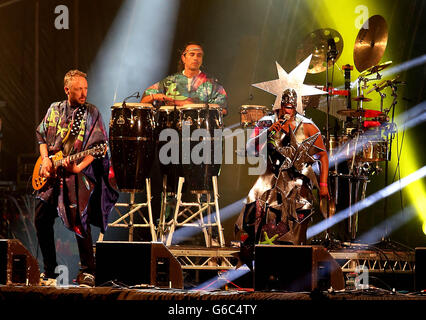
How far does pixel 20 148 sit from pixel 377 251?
16.7 feet

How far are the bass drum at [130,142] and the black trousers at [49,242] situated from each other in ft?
4.38

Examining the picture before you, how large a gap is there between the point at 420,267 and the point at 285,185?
182cm

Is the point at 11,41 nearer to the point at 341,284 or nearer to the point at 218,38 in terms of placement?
the point at 218,38

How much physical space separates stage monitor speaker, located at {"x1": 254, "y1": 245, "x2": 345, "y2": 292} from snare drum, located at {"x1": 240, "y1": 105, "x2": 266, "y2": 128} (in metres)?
3.57

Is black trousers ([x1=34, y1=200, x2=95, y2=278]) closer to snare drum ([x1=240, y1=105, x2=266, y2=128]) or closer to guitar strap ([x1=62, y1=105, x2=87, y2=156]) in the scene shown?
guitar strap ([x1=62, y1=105, x2=87, y2=156])

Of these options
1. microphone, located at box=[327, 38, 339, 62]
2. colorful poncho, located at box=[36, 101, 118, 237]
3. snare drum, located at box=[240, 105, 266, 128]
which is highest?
microphone, located at box=[327, 38, 339, 62]

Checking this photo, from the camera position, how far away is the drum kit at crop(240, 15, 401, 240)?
7.75 m

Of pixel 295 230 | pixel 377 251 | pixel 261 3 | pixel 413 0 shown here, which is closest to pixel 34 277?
pixel 295 230

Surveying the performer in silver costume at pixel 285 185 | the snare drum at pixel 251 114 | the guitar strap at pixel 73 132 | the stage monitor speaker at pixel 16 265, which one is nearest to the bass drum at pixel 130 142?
the guitar strap at pixel 73 132

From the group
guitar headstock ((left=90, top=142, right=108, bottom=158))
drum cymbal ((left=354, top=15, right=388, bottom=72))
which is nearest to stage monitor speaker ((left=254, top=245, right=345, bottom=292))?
guitar headstock ((left=90, top=142, right=108, bottom=158))

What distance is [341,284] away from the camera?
14.0 ft

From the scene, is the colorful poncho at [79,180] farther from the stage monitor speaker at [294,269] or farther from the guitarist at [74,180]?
the stage monitor speaker at [294,269]

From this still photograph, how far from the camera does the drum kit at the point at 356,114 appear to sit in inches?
305

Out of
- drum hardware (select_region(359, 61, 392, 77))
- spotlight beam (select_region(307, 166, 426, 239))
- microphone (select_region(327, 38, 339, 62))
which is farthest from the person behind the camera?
spotlight beam (select_region(307, 166, 426, 239))
